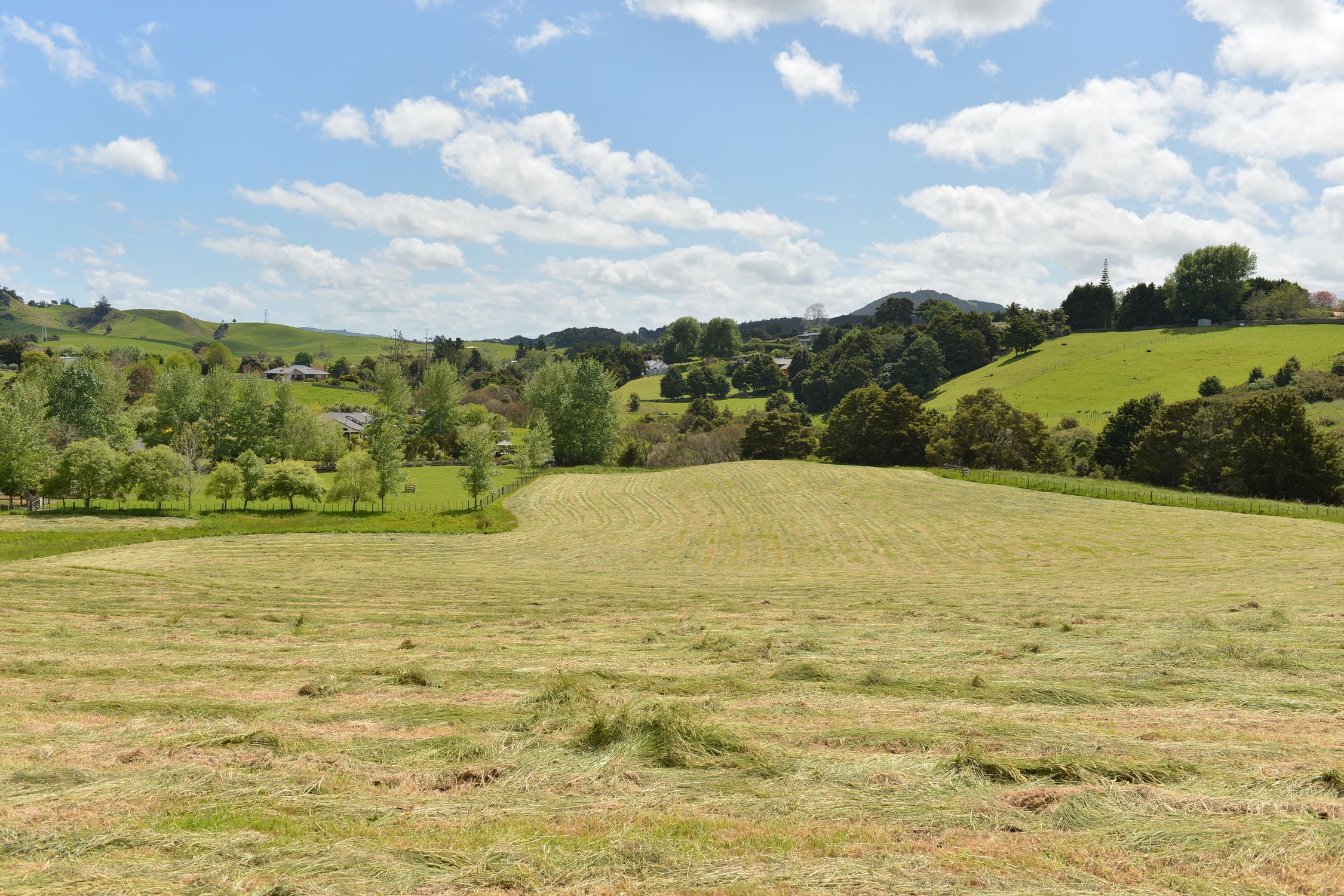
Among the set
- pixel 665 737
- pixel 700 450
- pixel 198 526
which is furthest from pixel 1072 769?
pixel 700 450

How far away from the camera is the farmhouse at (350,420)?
4614 inches

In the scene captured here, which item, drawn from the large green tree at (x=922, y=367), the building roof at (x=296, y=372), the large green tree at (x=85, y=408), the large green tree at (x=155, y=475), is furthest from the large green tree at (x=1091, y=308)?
the building roof at (x=296, y=372)

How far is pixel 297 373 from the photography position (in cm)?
18575

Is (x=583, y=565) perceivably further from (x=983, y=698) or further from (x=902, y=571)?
(x=983, y=698)

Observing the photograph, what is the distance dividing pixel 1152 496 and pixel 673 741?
192 ft

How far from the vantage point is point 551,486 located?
76.0 meters

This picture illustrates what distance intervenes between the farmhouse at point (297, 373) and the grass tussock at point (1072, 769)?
19178cm

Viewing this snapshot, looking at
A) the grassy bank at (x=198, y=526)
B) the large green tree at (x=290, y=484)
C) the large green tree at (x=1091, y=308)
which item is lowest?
the grassy bank at (x=198, y=526)

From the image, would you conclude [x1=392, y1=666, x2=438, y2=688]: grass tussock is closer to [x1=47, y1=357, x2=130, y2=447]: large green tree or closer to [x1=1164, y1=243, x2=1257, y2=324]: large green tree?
[x1=47, y1=357, x2=130, y2=447]: large green tree

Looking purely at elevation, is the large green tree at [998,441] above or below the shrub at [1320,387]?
below

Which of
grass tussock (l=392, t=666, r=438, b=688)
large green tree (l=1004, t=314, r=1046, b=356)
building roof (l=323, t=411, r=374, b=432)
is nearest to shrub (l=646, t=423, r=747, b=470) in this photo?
building roof (l=323, t=411, r=374, b=432)

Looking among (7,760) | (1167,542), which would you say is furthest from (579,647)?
(1167,542)

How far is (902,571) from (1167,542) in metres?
16.8

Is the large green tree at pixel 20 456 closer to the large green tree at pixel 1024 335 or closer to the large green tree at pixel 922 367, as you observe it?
the large green tree at pixel 922 367
